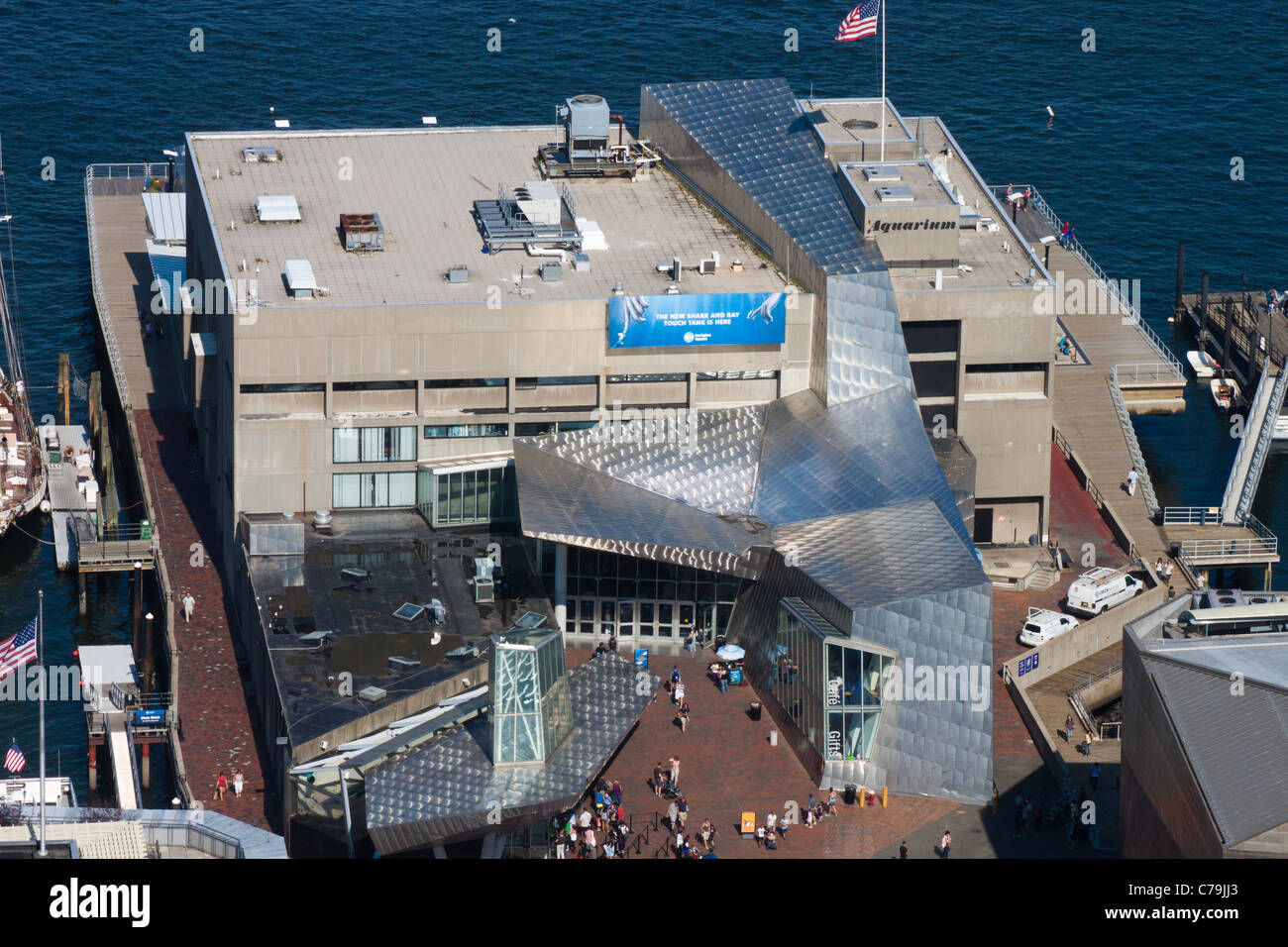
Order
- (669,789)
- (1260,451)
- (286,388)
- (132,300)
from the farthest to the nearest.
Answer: (132,300), (1260,451), (286,388), (669,789)

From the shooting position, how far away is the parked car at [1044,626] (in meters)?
121

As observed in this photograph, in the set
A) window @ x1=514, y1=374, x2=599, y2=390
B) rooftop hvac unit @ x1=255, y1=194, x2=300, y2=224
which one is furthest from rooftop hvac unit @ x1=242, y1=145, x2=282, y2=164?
window @ x1=514, y1=374, x2=599, y2=390

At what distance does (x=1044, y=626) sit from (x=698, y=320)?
25032mm

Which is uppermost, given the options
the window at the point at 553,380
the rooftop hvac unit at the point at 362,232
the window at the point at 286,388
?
the rooftop hvac unit at the point at 362,232

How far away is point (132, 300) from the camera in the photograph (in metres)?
162

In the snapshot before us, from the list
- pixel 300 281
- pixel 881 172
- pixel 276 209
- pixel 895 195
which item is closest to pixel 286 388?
pixel 300 281

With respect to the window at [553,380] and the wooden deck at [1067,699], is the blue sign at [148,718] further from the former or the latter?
the wooden deck at [1067,699]

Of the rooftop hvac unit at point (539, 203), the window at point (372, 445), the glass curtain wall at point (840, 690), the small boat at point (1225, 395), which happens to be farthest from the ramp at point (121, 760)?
the small boat at point (1225, 395)

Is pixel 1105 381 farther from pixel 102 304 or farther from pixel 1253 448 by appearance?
pixel 102 304

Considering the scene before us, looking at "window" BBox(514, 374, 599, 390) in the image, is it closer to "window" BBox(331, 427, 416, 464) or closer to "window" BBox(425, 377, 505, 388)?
"window" BBox(425, 377, 505, 388)

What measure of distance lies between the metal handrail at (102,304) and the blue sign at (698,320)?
42.6 meters

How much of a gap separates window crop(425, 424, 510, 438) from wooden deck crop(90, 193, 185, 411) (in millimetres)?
33662

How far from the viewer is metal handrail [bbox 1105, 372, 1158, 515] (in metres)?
138

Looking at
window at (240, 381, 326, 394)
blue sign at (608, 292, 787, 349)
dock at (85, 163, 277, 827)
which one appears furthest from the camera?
blue sign at (608, 292, 787, 349)
